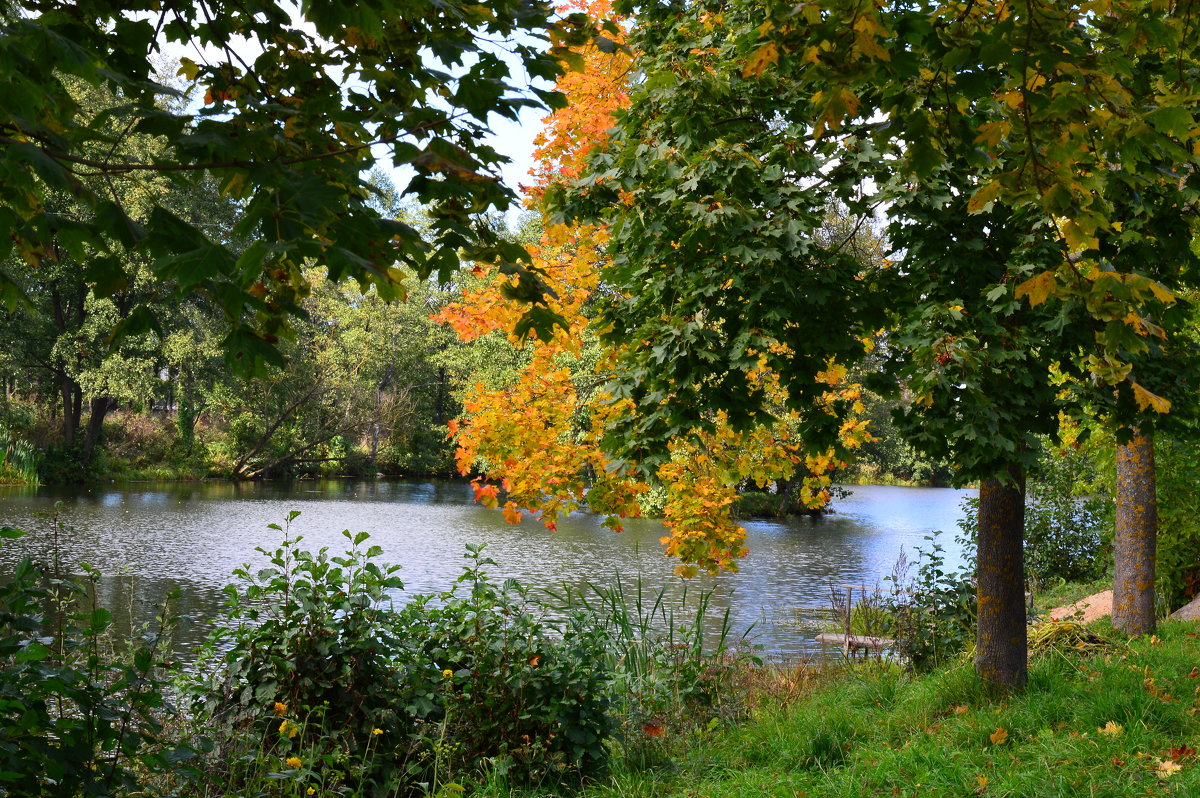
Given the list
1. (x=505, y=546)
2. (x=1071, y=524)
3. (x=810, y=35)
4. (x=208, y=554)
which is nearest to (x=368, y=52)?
(x=810, y=35)

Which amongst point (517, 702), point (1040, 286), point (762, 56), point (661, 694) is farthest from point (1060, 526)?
point (762, 56)

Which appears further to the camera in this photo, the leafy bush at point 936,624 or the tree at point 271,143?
the leafy bush at point 936,624

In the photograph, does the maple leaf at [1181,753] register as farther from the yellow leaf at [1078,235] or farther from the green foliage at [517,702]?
the yellow leaf at [1078,235]

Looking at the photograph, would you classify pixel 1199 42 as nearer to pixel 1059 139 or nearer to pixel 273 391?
pixel 1059 139

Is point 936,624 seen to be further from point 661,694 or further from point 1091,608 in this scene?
point 661,694

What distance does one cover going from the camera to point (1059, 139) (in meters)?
2.89

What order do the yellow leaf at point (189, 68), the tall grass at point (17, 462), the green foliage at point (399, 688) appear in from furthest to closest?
the tall grass at point (17, 462) → the green foliage at point (399, 688) → the yellow leaf at point (189, 68)

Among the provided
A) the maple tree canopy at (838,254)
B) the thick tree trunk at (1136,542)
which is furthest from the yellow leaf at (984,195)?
the thick tree trunk at (1136,542)

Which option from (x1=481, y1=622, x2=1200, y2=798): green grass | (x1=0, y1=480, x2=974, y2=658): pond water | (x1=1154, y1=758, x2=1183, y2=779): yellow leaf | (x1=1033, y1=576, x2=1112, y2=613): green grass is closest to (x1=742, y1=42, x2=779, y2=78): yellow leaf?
(x1=481, y1=622, x2=1200, y2=798): green grass

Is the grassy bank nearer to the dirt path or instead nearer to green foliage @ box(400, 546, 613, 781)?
green foliage @ box(400, 546, 613, 781)

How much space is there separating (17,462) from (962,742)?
2793 centimetres

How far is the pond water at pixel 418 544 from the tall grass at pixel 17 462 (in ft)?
2.64

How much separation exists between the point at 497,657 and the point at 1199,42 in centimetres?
425

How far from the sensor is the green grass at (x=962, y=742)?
392 cm
